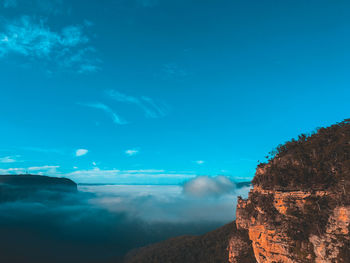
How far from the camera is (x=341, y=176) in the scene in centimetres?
1373

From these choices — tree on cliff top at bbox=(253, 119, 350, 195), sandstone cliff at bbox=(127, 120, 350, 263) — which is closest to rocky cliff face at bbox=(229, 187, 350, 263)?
sandstone cliff at bbox=(127, 120, 350, 263)

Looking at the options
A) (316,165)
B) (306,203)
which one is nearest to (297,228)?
(306,203)

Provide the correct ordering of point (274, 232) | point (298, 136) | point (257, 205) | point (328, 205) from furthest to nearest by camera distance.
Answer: point (298, 136) → point (257, 205) → point (274, 232) → point (328, 205)

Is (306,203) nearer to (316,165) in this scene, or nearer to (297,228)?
(297,228)

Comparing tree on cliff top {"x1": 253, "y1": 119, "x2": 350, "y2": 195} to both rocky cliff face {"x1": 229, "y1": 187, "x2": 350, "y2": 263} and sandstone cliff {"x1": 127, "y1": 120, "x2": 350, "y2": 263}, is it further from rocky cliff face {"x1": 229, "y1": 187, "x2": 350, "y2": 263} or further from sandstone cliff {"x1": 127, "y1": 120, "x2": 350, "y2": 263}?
rocky cliff face {"x1": 229, "y1": 187, "x2": 350, "y2": 263}

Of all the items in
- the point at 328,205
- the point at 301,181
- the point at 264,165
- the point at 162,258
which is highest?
the point at 264,165

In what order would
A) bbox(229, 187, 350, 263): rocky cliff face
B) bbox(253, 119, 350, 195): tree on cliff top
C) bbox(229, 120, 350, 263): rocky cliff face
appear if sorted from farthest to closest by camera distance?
1. bbox(253, 119, 350, 195): tree on cliff top
2. bbox(229, 120, 350, 263): rocky cliff face
3. bbox(229, 187, 350, 263): rocky cliff face

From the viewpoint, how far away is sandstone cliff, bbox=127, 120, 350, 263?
512 inches

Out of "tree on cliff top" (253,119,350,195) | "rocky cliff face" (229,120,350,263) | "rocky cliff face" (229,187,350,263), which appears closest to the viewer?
"rocky cliff face" (229,187,350,263)

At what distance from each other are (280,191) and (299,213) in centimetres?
206

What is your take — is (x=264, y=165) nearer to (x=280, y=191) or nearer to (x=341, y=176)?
(x=280, y=191)

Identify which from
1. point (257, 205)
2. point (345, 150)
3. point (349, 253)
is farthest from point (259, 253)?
point (345, 150)

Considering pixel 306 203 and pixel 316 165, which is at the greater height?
pixel 316 165

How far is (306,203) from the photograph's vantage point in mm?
14703
